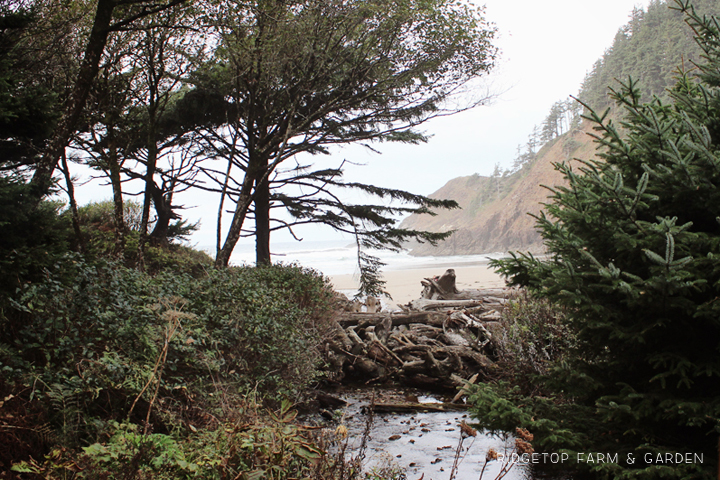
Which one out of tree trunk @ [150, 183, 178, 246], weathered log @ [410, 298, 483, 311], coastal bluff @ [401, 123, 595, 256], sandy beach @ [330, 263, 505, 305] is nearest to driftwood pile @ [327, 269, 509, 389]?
weathered log @ [410, 298, 483, 311]

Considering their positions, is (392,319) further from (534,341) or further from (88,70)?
(88,70)

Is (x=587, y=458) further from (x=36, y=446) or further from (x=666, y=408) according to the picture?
(x=36, y=446)

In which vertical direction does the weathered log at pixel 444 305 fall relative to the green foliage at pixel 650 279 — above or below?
below

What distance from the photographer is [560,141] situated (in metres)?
61.7

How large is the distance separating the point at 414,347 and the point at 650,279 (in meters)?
5.66

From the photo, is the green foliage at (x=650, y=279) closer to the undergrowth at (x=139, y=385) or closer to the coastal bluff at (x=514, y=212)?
the undergrowth at (x=139, y=385)

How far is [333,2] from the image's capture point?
955 centimetres

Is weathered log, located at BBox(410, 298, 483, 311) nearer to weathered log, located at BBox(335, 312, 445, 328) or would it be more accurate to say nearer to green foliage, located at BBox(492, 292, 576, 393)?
weathered log, located at BBox(335, 312, 445, 328)

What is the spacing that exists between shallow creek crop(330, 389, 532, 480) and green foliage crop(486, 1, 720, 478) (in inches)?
38.7

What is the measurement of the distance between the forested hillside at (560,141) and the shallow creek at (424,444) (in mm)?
39598

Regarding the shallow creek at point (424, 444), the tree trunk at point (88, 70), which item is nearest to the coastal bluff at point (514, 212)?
the shallow creek at point (424, 444)

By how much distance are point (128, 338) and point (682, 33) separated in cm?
5238

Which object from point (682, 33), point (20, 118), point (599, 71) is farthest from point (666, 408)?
point (599, 71)

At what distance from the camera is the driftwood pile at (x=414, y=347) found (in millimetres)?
7117
